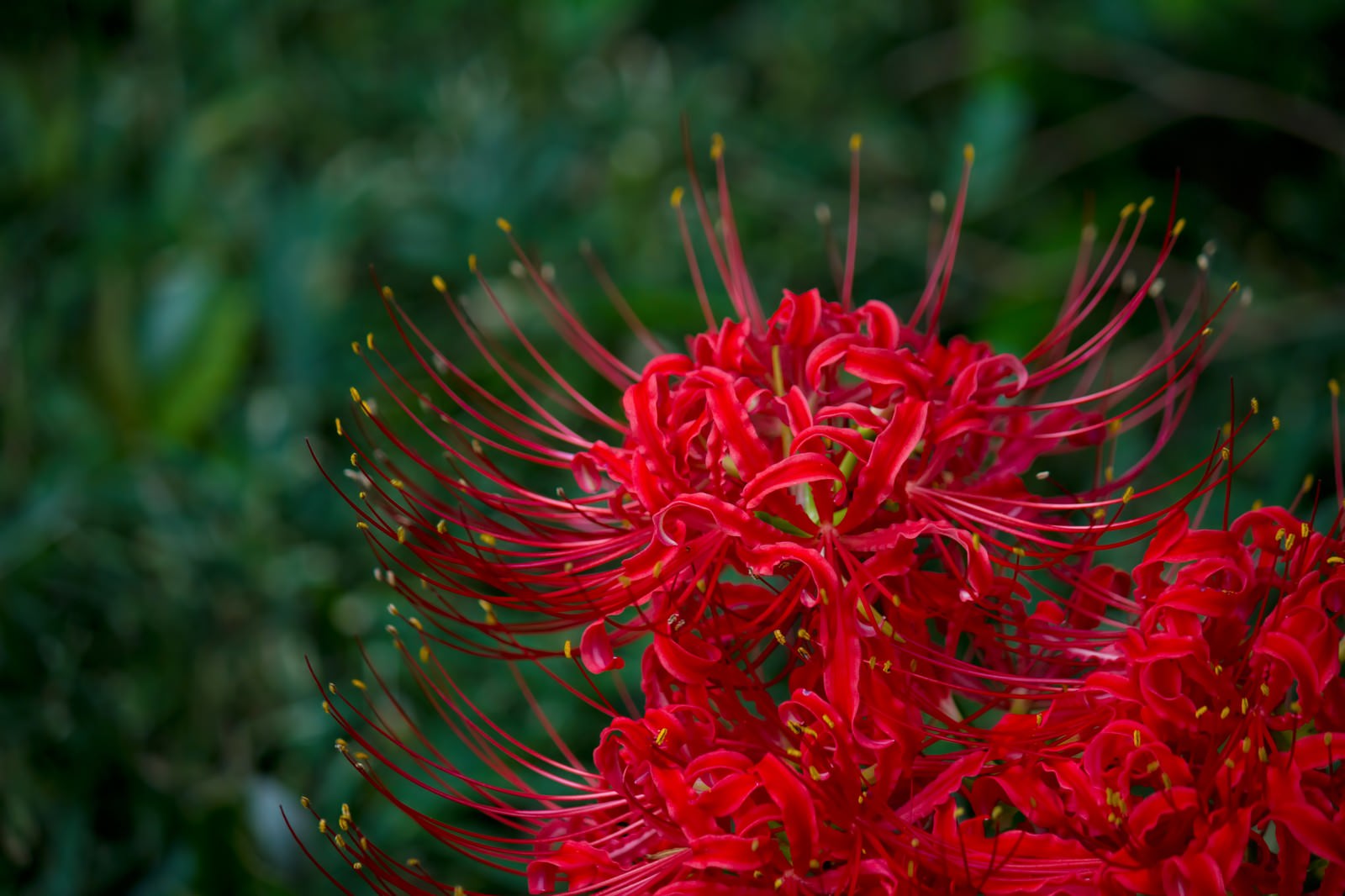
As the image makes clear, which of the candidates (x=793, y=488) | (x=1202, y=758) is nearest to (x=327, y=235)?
(x=793, y=488)

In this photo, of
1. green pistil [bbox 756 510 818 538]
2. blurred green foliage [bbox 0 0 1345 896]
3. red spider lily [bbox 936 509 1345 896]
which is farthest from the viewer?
blurred green foliage [bbox 0 0 1345 896]

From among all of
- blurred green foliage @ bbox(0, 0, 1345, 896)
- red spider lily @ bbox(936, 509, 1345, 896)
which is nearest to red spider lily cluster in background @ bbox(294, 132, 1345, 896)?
red spider lily @ bbox(936, 509, 1345, 896)

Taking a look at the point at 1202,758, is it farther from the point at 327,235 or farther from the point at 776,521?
the point at 327,235

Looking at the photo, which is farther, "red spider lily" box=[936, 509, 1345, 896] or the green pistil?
the green pistil

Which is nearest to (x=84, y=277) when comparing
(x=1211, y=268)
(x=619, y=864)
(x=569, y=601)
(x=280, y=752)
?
(x=280, y=752)

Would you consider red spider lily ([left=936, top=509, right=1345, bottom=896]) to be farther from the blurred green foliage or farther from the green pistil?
the blurred green foliage

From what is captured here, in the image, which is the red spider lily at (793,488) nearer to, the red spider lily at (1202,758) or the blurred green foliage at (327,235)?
the red spider lily at (1202,758)

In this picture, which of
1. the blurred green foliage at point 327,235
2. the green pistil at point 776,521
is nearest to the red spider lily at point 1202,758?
the green pistil at point 776,521
